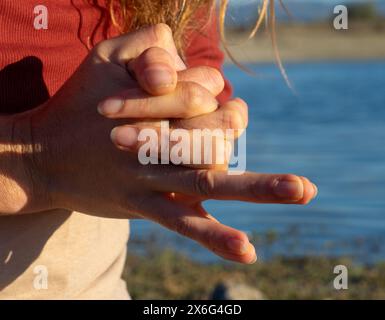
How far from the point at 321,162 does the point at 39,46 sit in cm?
873

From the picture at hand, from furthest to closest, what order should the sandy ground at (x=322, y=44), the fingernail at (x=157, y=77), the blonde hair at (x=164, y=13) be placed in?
the sandy ground at (x=322, y=44) < the blonde hair at (x=164, y=13) < the fingernail at (x=157, y=77)

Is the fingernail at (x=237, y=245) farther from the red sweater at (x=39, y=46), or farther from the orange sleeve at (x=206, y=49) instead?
the orange sleeve at (x=206, y=49)

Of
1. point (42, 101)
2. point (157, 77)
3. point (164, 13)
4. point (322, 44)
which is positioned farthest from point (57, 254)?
point (322, 44)

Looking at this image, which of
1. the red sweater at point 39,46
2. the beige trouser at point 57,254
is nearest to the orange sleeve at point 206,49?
the red sweater at point 39,46

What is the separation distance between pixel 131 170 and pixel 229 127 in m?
0.18

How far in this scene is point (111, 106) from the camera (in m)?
1.36

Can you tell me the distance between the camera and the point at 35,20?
1.80 metres

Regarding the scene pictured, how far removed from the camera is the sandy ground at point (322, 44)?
28.6 metres

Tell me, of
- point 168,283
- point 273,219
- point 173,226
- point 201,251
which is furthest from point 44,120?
point 273,219

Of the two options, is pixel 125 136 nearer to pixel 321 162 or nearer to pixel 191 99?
pixel 191 99

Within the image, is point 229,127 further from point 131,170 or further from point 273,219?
point 273,219

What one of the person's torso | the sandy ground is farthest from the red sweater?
the sandy ground

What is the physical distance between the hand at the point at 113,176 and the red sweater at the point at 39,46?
18 centimetres

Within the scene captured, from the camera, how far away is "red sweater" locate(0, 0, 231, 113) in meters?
1.78
